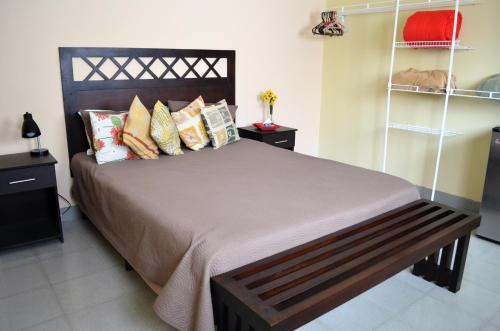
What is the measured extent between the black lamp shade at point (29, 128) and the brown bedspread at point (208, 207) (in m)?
0.39

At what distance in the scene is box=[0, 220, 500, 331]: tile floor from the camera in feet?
6.84

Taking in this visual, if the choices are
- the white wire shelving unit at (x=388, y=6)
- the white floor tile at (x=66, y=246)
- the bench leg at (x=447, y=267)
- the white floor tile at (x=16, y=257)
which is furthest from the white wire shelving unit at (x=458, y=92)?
the white floor tile at (x=16, y=257)

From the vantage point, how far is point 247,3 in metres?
3.96

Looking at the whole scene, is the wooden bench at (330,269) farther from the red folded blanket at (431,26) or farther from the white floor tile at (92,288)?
the red folded blanket at (431,26)

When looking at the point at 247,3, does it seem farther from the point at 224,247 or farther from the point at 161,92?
the point at 224,247

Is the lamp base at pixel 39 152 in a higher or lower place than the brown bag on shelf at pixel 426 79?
lower

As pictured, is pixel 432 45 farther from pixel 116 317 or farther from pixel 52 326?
pixel 52 326

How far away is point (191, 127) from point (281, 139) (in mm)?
1151

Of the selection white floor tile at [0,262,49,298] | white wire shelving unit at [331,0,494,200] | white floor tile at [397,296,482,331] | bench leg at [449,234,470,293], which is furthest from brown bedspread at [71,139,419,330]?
white wire shelving unit at [331,0,494,200]

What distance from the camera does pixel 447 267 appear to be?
7.93ft

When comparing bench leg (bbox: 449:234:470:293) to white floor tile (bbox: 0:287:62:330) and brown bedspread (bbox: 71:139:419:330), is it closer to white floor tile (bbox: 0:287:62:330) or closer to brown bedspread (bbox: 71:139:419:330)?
brown bedspread (bbox: 71:139:419:330)

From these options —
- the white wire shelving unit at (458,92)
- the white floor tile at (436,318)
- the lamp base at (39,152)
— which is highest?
the white wire shelving unit at (458,92)

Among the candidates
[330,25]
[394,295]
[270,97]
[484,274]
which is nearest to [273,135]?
[270,97]

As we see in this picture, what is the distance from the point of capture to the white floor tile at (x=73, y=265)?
2.52 m
